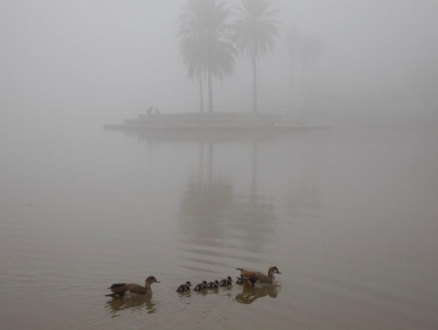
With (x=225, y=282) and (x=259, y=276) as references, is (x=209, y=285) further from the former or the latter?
(x=259, y=276)

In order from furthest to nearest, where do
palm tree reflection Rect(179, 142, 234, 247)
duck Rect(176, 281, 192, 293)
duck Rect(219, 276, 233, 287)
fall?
palm tree reflection Rect(179, 142, 234, 247) < duck Rect(219, 276, 233, 287) < duck Rect(176, 281, 192, 293)

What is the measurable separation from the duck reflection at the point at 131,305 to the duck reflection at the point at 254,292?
141 centimetres

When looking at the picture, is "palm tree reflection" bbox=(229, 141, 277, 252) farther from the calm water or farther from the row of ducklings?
the row of ducklings

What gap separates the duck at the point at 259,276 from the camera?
9.18m

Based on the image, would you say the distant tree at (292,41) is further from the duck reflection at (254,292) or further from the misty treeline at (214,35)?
the duck reflection at (254,292)

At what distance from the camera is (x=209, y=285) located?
9.23m

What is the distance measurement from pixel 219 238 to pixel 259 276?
3.28m

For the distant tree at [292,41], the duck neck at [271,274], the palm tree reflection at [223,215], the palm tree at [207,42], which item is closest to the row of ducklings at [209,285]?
the duck neck at [271,274]

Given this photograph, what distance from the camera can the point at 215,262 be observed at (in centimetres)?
1070

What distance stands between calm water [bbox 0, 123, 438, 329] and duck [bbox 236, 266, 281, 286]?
211 mm

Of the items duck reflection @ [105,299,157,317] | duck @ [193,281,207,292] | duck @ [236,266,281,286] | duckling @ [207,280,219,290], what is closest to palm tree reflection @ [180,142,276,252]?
duck @ [236,266,281,286]

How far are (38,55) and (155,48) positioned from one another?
3067 centimetres

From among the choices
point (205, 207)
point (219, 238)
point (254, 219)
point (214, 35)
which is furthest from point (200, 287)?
point (214, 35)

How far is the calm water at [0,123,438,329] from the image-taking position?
8531 mm
